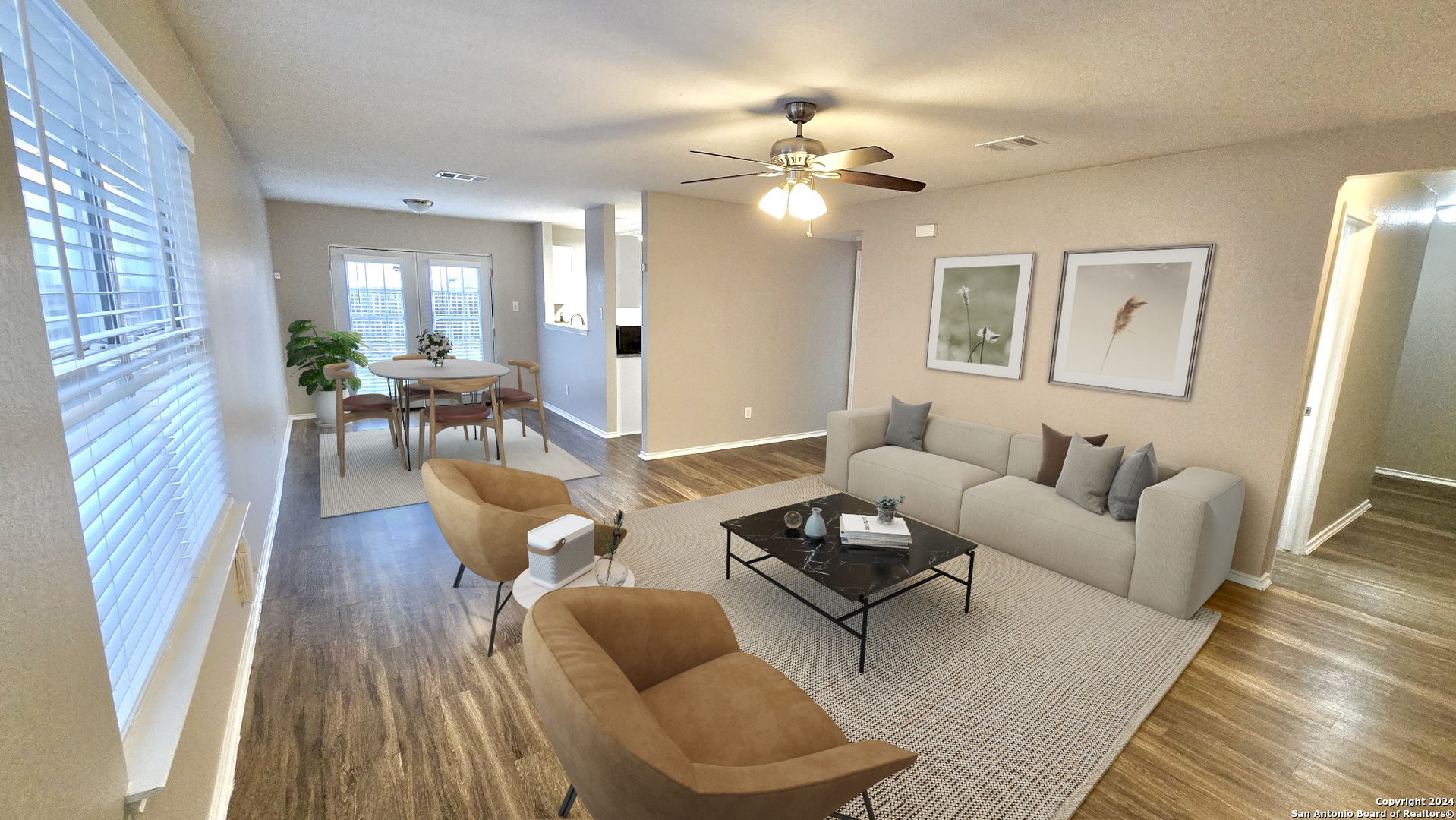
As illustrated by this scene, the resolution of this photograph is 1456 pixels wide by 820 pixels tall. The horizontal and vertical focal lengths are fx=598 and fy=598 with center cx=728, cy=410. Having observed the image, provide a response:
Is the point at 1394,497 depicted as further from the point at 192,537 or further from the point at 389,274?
the point at 389,274

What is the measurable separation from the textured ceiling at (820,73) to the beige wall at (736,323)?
1706 millimetres

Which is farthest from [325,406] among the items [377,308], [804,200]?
[804,200]

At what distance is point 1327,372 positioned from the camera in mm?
3559

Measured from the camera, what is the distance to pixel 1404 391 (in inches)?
213

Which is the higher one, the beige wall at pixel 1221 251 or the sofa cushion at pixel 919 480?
the beige wall at pixel 1221 251

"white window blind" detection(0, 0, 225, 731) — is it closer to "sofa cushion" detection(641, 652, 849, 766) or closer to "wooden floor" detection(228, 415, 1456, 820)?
"wooden floor" detection(228, 415, 1456, 820)

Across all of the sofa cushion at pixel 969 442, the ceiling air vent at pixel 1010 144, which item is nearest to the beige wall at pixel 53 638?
the ceiling air vent at pixel 1010 144

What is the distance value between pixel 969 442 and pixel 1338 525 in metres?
2.62

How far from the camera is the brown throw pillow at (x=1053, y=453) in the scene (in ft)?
12.4

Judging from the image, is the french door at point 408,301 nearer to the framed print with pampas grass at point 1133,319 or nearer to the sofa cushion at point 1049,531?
the sofa cushion at point 1049,531

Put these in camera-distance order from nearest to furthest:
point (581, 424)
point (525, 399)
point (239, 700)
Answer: point (239, 700) < point (525, 399) < point (581, 424)

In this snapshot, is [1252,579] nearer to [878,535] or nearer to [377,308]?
[878,535]

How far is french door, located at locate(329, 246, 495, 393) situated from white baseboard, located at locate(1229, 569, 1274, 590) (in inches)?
308

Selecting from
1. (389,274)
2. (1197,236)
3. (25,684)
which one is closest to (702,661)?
(25,684)
